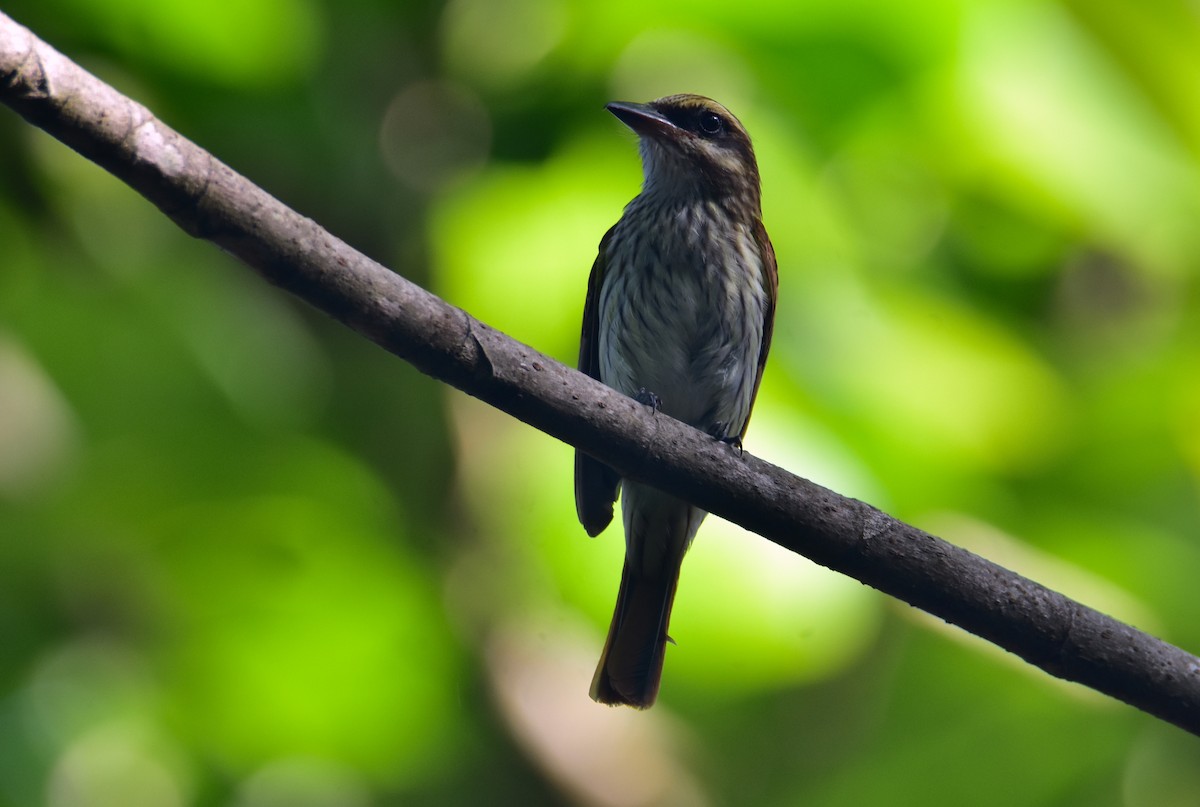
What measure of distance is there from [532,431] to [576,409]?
1360 millimetres

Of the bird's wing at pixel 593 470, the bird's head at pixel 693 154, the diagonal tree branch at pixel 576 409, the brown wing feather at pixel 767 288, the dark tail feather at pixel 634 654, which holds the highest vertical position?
the bird's head at pixel 693 154

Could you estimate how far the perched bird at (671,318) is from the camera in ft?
12.1

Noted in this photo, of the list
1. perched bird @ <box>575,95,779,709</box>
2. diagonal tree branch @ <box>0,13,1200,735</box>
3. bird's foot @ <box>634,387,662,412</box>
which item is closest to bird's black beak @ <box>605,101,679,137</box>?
perched bird @ <box>575,95,779,709</box>

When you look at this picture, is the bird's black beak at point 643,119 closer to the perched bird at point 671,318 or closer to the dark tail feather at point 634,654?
Result: the perched bird at point 671,318

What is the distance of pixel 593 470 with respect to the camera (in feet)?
11.8

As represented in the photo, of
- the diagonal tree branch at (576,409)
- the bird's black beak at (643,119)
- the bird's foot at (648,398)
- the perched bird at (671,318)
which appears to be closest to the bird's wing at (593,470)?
the perched bird at (671,318)

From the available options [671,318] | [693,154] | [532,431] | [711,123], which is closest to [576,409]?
[532,431]

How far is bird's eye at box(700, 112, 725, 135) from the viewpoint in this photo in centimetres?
398

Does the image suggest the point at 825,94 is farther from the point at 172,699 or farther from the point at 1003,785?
the point at 172,699

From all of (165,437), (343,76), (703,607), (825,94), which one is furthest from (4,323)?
(825,94)

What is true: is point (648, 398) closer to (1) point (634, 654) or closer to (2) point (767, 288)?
(2) point (767, 288)

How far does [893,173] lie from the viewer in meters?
3.75

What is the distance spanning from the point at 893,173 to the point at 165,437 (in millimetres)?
2114

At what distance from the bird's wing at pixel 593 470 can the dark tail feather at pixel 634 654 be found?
0.76 ft
